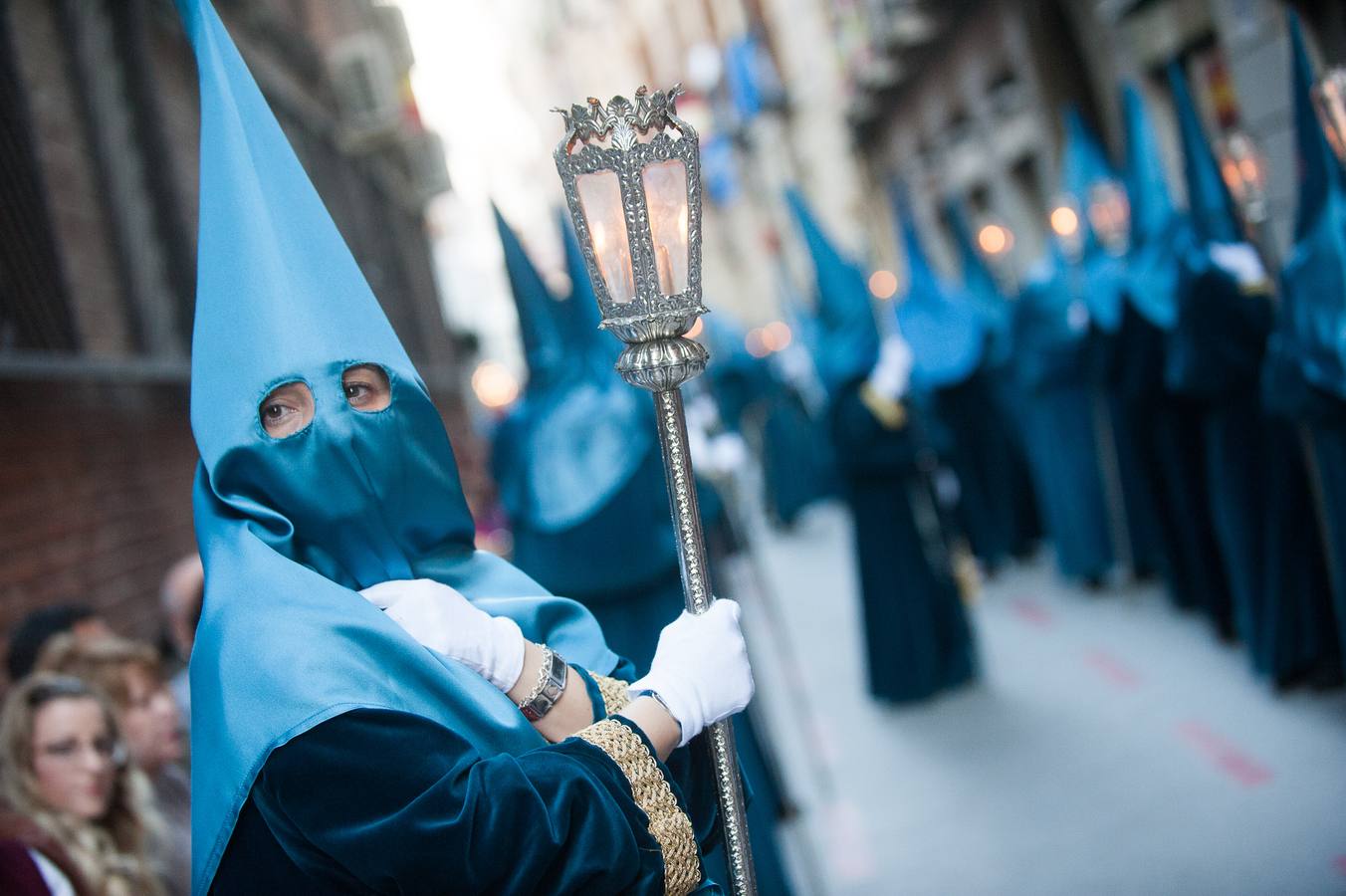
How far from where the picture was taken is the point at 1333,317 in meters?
4.22

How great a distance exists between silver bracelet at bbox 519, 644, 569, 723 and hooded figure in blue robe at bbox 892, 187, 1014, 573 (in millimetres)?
6601

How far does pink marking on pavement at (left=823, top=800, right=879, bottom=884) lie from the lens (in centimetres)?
480

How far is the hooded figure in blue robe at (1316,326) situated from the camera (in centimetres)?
418

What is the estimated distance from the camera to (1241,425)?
5.50 m

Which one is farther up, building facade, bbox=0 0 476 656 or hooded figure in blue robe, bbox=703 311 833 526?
building facade, bbox=0 0 476 656

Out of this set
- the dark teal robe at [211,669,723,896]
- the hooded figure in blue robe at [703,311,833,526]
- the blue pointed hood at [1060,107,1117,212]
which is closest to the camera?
the dark teal robe at [211,669,723,896]

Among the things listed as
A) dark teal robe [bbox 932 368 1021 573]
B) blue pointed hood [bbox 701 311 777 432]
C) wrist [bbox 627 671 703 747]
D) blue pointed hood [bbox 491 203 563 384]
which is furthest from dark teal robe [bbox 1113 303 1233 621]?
blue pointed hood [bbox 701 311 777 432]

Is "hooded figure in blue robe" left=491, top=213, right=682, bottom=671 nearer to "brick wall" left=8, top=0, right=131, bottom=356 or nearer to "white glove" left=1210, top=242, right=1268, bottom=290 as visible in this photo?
"brick wall" left=8, top=0, right=131, bottom=356

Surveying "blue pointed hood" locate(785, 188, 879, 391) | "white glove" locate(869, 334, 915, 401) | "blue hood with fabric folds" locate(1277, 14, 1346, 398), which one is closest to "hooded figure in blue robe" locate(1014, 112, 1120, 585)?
"white glove" locate(869, 334, 915, 401)

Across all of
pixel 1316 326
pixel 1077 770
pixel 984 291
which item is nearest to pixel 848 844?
pixel 1077 770

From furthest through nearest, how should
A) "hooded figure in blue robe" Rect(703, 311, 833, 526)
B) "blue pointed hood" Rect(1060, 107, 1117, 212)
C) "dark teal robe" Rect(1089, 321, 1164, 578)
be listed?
1. "hooded figure in blue robe" Rect(703, 311, 833, 526)
2. "blue pointed hood" Rect(1060, 107, 1117, 212)
3. "dark teal robe" Rect(1089, 321, 1164, 578)

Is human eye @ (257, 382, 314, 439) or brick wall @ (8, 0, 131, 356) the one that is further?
brick wall @ (8, 0, 131, 356)

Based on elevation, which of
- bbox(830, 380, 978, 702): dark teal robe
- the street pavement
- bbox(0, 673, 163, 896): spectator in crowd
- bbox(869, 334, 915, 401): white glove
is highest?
bbox(869, 334, 915, 401): white glove

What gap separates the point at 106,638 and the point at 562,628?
2032 millimetres
